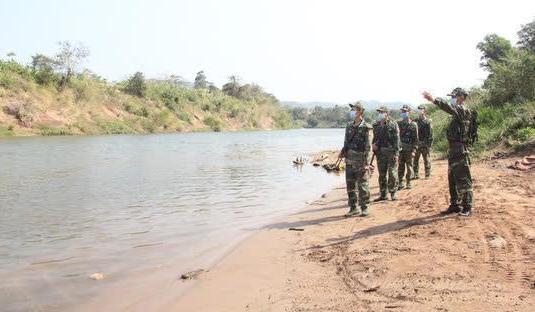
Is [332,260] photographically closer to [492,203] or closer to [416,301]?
[416,301]

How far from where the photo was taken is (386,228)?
771cm

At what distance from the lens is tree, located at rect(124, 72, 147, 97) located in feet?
228

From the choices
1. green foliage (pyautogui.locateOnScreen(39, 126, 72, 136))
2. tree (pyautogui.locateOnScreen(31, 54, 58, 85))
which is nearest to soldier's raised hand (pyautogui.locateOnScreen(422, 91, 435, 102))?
green foliage (pyautogui.locateOnScreen(39, 126, 72, 136))

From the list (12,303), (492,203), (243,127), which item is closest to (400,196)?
(492,203)

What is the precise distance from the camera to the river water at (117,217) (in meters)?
6.00

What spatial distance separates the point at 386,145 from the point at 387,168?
0.53 m

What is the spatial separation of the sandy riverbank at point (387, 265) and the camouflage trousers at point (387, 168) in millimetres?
1496

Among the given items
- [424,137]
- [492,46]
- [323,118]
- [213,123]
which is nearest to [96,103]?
[213,123]

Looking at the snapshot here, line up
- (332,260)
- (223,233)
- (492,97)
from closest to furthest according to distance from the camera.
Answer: (332,260), (223,233), (492,97)

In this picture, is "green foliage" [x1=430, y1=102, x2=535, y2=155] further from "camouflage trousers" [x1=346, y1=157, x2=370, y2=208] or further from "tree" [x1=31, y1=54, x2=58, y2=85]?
"tree" [x1=31, y1=54, x2=58, y2=85]

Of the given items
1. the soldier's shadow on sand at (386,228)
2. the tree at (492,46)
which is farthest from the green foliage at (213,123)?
the soldier's shadow on sand at (386,228)

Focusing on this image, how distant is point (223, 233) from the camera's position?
328 inches

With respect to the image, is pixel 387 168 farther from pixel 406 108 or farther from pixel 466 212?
pixel 466 212

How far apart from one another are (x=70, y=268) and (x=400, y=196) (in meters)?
7.18
